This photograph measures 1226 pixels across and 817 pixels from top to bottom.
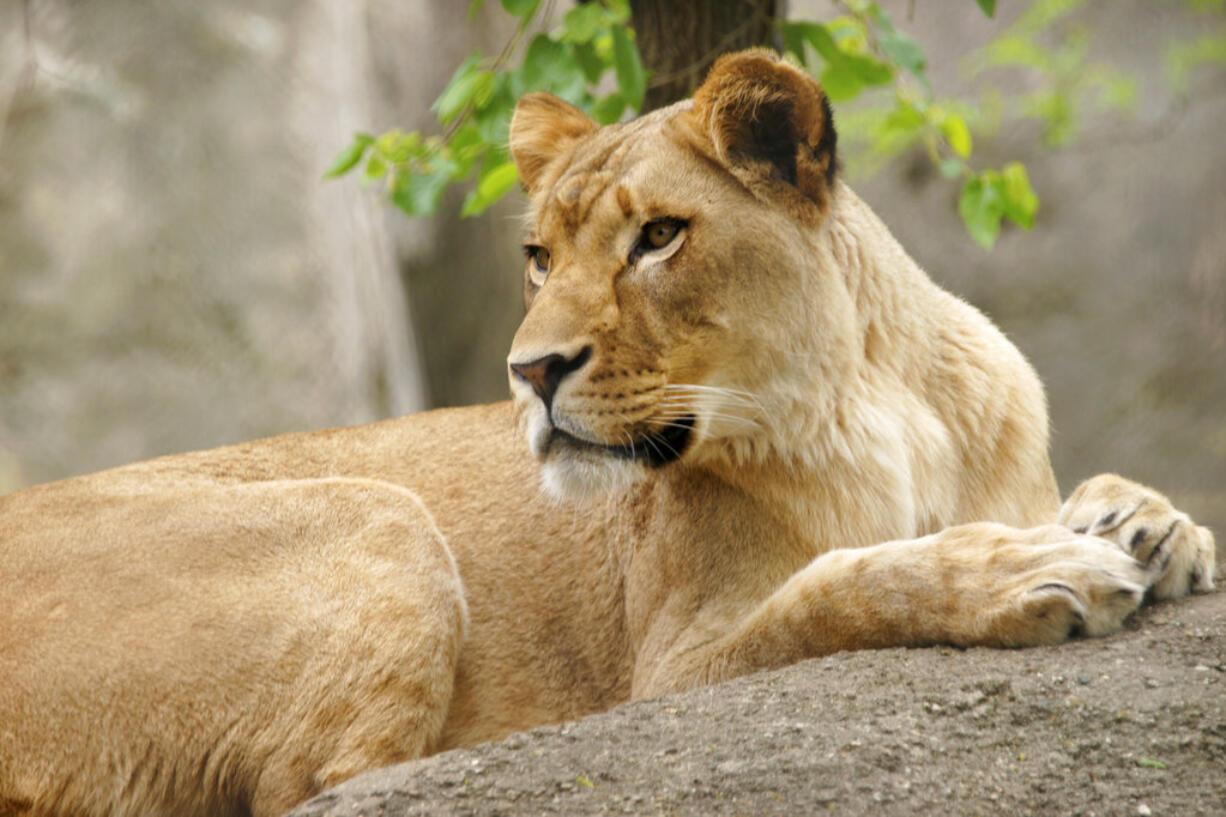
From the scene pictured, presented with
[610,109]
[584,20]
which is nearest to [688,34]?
[610,109]

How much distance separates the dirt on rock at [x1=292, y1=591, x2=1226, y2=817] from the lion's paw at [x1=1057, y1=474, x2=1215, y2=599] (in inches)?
9.4

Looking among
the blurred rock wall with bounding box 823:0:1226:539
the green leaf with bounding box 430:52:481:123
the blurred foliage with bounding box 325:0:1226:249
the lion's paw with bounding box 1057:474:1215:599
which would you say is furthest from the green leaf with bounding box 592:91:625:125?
the blurred rock wall with bounding box 823:0:1226:539

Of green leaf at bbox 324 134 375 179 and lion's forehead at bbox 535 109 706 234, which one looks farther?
green leaf at bbox 324 134 375 179

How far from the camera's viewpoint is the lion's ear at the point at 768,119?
10.6 feet

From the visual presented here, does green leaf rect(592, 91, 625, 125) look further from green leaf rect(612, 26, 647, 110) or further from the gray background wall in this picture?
the gray background wall

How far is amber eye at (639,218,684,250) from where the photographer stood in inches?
128

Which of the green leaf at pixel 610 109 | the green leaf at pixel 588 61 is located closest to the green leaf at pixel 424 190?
the green leaf at pixel 610 109

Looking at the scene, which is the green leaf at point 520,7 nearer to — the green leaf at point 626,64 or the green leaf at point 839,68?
the green leaf at point 626,64

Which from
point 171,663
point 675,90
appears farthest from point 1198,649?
point 675,90

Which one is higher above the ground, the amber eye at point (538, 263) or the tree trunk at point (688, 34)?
the tree trunk at point (688, 34)

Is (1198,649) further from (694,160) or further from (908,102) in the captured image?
(908,102)

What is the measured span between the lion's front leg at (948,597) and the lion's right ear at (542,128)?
1.58 metres

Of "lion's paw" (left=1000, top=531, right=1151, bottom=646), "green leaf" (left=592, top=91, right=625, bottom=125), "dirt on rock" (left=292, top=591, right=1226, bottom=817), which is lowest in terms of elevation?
"dirt on rock" (left=292, top=591, right=1226, bottom=817)

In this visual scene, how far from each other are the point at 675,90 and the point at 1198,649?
338cm
